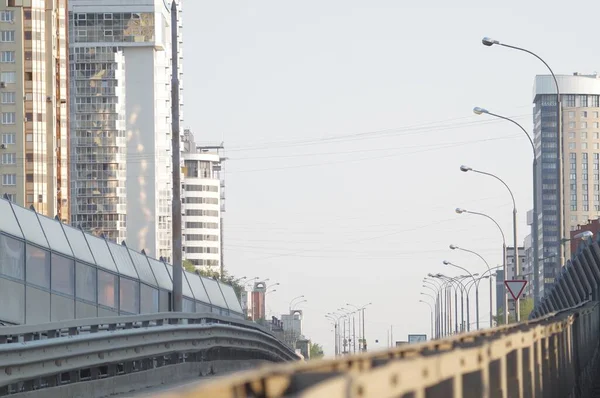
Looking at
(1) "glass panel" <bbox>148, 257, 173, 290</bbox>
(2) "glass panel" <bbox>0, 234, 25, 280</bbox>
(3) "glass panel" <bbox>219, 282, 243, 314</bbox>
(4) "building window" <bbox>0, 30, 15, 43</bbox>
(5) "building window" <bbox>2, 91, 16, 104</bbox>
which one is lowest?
(3) "glass panel" <bbox>219, 282, 243, 314</bbox>

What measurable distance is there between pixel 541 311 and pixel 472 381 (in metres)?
42.6

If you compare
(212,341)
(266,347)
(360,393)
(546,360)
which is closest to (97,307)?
(212,341)

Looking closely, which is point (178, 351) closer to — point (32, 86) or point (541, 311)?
point (541, 311)

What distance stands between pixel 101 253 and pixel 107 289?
85 cm

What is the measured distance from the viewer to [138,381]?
24.7m

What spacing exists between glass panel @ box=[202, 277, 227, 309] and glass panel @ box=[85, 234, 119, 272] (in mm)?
15760

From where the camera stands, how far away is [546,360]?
1562 cm

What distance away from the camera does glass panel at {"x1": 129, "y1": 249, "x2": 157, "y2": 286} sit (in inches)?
1448

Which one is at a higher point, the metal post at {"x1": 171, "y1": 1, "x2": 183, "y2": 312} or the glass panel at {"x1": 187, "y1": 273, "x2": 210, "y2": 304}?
the metal post at {"x1": 171, "y1": 1, "x2": 183, "y2": 312}

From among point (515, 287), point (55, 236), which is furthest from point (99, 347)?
point (515, 287)

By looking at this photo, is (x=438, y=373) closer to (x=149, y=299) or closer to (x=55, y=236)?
(x=55, y=236)

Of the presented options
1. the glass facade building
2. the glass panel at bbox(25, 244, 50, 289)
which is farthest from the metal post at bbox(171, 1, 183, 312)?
the glass panel at bbox(25, 244, 50, 289)

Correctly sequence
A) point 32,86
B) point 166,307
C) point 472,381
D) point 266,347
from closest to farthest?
1. point 472,381
2. point 166,307
3. point 266,347
4. point 32,86

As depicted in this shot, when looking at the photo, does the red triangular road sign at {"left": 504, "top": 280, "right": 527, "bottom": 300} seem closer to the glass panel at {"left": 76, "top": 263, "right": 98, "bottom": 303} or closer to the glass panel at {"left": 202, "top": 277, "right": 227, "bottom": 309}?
the glass panel at {"left": 202, "top": 277, "right": 227, "bottom": 309}
